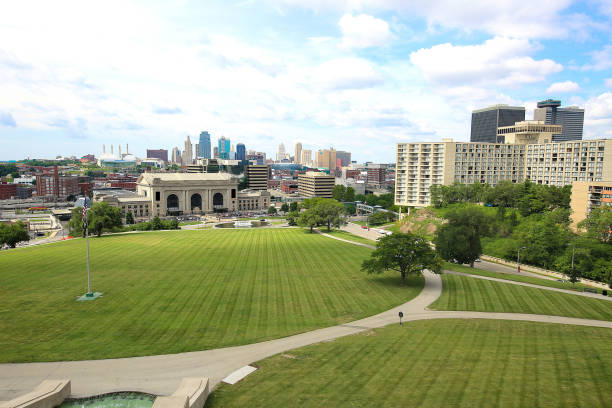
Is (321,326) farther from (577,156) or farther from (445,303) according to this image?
(577,156)

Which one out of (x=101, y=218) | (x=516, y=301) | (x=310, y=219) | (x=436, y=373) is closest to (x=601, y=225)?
(x=516, y=301)

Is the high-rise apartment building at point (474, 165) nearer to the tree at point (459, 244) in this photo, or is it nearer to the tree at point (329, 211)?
the tree at point (329, 211)

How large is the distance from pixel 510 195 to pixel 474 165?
27.8m

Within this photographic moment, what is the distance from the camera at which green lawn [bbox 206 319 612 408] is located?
68.1ft

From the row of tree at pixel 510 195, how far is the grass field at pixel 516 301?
5694 centimetres

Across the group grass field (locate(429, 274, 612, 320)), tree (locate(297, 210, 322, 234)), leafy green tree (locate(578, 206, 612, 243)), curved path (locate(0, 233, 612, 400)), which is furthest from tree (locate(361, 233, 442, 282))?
A: tree (locate(297, 210, 322, 234))

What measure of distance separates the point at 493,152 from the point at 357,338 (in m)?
127

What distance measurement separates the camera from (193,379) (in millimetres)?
21766

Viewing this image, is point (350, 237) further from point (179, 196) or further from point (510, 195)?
point (179, 196)

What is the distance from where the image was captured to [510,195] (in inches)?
4353

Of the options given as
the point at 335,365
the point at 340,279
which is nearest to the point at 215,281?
the point at 340,279

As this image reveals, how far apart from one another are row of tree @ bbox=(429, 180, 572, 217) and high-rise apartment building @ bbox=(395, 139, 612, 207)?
8.28m

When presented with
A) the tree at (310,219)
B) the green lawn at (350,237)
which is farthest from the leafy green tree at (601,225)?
the tree at (310,219)

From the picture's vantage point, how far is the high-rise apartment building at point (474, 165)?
130m
